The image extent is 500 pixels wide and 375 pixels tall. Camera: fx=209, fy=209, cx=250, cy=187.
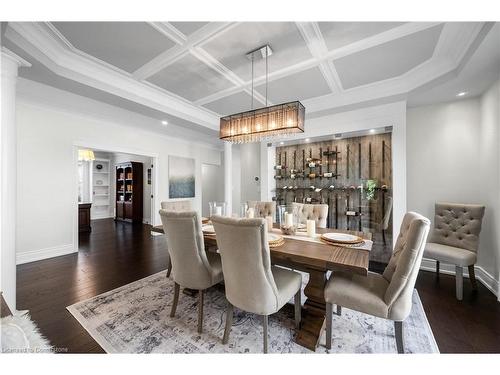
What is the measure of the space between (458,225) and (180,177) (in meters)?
5.40

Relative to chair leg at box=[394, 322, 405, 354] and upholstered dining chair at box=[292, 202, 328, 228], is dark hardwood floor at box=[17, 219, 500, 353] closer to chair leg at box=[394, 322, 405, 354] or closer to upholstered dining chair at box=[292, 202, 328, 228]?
chair leg at box=[394, 322, 405, 354]

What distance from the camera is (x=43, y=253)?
3.32 m

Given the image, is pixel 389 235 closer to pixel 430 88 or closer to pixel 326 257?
pixel 430 88

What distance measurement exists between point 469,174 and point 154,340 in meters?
4.15

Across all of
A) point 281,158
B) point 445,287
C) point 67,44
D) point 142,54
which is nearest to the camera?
point 67,44

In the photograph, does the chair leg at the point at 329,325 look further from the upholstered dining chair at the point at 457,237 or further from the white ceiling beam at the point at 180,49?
the white ceiling beam at the point at 180,49

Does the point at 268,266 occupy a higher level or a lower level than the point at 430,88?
lower

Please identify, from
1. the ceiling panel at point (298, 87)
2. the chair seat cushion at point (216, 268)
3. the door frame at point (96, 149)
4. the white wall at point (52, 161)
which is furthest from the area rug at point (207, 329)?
the ceiling panel at point (298, 87)

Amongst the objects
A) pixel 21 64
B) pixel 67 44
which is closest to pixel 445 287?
pixel 67 44

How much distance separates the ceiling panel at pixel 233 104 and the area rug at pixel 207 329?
9.60ft

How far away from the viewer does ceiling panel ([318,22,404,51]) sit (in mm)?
1883

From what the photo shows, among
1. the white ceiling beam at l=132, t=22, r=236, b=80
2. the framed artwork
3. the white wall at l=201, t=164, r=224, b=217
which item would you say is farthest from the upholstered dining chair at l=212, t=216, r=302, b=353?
the white wall at l=201, t=164, r=224, b=217

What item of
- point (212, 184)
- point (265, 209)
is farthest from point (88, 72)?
point (212, 184)

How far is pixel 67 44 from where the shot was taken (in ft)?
7.13
